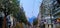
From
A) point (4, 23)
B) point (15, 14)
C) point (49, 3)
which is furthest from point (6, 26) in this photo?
point (49, 3)

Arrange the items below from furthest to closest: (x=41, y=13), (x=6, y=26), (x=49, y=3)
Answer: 1. (x=6, y=26)
2. (x=41, y=13)
3. (x=49, y=3)

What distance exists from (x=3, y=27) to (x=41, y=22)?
4.43 ft

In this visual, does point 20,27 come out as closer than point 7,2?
No

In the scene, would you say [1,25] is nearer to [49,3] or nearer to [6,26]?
[6,26]

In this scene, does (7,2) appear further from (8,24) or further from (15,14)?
(8,24)

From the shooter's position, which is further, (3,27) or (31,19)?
(3,27)

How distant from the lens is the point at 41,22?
7.01 m

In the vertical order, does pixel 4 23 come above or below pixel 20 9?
below

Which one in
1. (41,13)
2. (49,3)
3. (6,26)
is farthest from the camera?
(6,26)

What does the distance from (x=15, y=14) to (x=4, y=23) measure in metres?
0.64

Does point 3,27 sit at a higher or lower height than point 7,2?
lower

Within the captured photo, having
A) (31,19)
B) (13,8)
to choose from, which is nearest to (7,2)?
(13,8)

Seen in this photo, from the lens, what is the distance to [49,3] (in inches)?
249

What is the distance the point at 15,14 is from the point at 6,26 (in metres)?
0.60
